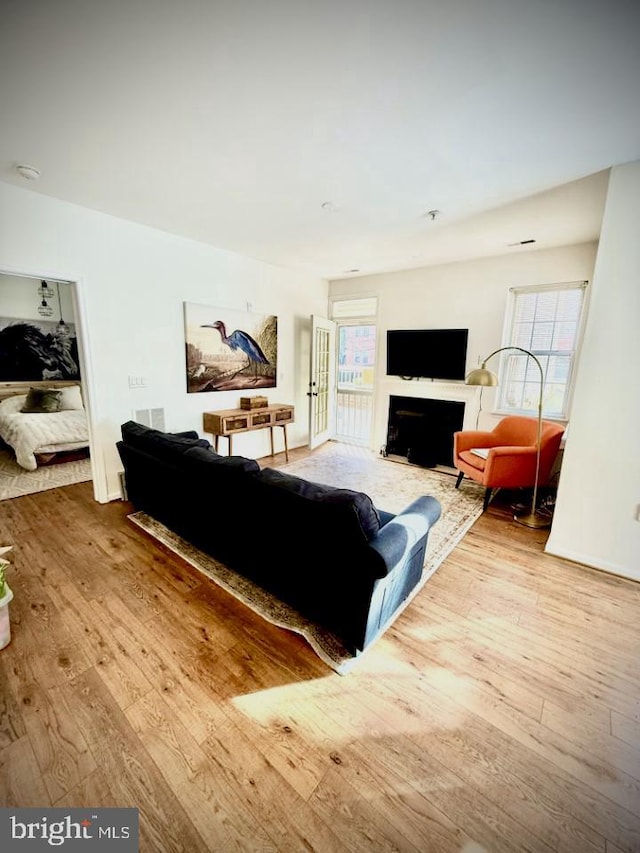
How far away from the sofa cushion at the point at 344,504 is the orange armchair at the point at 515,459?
2.15m

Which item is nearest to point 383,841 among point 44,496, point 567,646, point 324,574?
point 324,574

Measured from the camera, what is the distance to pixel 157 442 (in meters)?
2.52

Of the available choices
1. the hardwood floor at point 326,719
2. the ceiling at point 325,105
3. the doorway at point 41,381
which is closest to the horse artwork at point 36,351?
the doorway at point 41,381

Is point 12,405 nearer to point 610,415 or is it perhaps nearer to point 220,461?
point 220,461

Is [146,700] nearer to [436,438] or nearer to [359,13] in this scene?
[359,13]

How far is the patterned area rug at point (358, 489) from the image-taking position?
71.0 inches

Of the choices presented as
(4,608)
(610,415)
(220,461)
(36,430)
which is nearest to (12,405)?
(36,430)

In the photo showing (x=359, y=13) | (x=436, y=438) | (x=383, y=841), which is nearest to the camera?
(x=383, y=841)

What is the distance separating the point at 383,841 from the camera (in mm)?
1015

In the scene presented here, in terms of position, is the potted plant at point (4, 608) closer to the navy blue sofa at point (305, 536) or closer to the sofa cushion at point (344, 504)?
the navy blue sofa at point (305, 536)

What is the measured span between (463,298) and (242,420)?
10.7ft

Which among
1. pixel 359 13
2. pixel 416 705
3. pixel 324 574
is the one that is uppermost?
pixel 359 13

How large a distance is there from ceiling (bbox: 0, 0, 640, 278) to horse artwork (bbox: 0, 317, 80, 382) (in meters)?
3.52

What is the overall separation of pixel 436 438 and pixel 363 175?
333 cm
